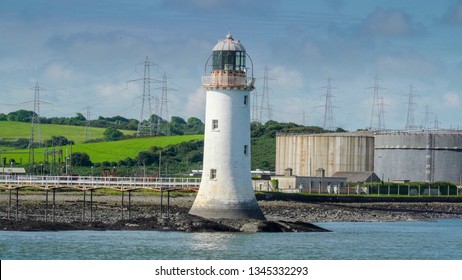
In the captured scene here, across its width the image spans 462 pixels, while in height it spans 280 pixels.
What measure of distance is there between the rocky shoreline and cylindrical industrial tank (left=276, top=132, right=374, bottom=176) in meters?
17.3

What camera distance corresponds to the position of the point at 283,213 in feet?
266

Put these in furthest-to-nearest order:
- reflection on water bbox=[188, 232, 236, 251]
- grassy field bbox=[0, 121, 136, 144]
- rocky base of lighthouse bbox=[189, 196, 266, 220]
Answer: grassy field bbox=[0, 121, 136, 144]
rocky base of lighthouse bbox=[189, 196, 266, 220]
reflection on water bbox=[188, 232, 236, 251]

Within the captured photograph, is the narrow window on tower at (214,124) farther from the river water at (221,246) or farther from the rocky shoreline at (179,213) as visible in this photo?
the river water at (221,246)

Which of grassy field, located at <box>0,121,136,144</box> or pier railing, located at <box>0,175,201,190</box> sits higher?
grassy field, located at <box>0,121,136,144</box>

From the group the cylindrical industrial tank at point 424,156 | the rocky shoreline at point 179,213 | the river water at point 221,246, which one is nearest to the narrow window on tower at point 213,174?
the rocky shoreline at point 179,213

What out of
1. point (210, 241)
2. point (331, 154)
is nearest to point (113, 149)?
point (331, 154)

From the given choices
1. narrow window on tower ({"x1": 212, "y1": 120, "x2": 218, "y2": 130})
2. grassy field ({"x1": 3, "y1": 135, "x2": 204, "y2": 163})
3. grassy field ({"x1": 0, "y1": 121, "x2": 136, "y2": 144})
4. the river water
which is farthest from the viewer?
grassy field ({"x1": 0, "y1": 121, "x2": 136, "y2": 144})

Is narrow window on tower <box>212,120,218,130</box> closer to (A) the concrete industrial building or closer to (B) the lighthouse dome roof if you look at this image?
(B) the lighthouse dome roof

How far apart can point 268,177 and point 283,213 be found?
31407 millimetres

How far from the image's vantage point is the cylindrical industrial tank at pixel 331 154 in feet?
398

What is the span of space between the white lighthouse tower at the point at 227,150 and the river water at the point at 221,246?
3006 millimetres

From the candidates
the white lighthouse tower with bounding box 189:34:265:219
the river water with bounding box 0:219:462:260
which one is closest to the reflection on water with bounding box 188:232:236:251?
the river water with bounding box 0:219:462:260

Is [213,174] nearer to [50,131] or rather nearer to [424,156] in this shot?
[424,156]

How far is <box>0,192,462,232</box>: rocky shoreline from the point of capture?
62500 millimetres
